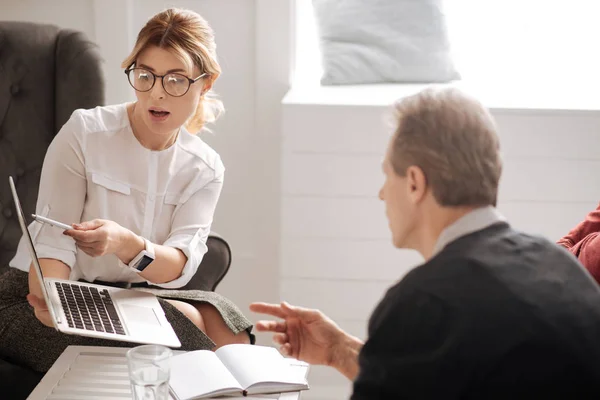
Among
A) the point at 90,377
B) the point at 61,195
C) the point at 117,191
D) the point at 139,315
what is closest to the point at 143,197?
the point at 117,191

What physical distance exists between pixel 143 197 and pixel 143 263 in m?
0.22

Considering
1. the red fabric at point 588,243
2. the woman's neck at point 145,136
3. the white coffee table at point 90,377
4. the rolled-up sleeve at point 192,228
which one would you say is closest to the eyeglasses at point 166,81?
the woman's neck at point 145,136

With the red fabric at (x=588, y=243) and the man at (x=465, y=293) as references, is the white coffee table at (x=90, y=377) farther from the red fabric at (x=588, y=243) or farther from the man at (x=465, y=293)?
the red fabric at (x=588, y=243)

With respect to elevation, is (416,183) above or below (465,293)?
above

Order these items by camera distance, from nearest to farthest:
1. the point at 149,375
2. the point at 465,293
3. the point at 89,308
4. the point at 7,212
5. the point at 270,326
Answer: the point at 465,293 → the point at 149,375 → the point at 270,326 → the point at 89,308 → the point at 7,212

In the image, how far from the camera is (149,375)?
5.14ft

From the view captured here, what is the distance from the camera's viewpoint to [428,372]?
4.01 feet

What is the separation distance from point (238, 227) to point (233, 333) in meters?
1.12

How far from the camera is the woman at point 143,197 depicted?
2.11 meters

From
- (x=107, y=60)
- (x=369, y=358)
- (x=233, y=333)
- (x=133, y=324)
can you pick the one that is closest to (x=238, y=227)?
(x=107, y=60)

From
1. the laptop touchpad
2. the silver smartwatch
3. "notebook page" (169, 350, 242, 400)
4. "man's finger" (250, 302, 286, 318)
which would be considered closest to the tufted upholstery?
the silver smartwatch

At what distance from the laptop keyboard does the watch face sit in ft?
0.32

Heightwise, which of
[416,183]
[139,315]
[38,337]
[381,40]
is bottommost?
→ [38,337]

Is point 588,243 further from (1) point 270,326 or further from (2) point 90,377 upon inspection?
(2) point 90,377
